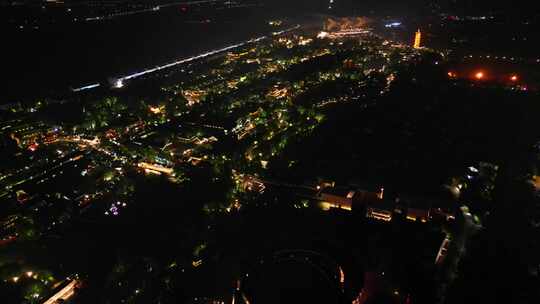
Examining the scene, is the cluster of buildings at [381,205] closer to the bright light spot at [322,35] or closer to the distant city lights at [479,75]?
the distant city lights at [479,75]

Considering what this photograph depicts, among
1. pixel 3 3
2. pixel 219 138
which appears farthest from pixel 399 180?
pixel 3 3

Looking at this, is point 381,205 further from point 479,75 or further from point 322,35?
point 322,35

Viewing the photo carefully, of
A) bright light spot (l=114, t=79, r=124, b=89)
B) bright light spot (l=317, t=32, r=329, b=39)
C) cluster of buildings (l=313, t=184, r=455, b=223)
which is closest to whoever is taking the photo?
cluster of buildings (l=313, t=184, r=455, b=223)

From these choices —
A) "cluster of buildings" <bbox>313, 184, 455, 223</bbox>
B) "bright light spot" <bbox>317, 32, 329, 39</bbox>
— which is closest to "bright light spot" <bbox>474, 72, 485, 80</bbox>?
"cluster of buildings" <bbox>313, 184, 455, 223</bbox>

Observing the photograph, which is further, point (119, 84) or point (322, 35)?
point (322, 35)

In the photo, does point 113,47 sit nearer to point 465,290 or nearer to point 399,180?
point 399,180

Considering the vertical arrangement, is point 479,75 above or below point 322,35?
below

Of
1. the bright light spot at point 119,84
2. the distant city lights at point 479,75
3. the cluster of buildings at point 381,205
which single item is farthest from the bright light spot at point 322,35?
the cluster of buildings at point 381,205

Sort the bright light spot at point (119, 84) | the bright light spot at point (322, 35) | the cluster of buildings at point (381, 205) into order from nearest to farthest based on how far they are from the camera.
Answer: the cluster of buildings at point (381, 205) → the bright light spot at point (119, 84) → the bright light spot at point (322, 35)

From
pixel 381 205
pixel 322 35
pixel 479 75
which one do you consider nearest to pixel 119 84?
pixel 381 205

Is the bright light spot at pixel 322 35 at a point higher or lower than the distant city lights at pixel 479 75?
higher

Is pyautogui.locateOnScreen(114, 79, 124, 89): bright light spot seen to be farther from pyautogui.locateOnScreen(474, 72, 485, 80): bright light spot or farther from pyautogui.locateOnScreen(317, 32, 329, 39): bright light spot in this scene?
pyautogui.locateOnScreen(474, 72, 485, 80): bright light spot
